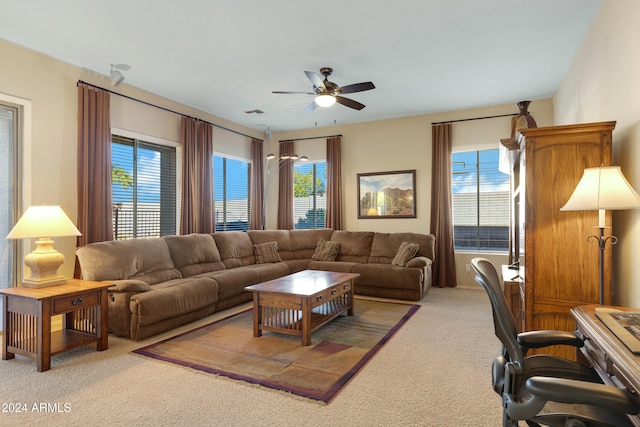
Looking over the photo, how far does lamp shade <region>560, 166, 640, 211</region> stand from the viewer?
1.94 meters

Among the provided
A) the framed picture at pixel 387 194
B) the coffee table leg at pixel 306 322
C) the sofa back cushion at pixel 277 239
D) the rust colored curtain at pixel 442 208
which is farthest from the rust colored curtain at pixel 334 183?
the coffee table leg at pixel 306 322

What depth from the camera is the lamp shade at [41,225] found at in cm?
296

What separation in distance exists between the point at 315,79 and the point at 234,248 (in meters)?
3.05

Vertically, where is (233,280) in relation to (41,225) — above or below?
below

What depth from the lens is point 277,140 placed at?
7.62 metres

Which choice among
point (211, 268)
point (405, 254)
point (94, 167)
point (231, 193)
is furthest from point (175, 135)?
point (405, 254)

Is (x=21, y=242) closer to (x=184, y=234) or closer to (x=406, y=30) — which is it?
(x=184, y=234)

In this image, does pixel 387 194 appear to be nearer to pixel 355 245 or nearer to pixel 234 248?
pixel 355 245

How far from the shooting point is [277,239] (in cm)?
646

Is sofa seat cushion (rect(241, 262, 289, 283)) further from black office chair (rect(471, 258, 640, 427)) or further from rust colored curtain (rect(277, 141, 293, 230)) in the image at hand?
black office chair (rect(471, 258, 640, 427))

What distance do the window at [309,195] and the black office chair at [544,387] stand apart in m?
5.59

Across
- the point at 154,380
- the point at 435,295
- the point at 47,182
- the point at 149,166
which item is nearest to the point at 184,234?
the point at 149,166

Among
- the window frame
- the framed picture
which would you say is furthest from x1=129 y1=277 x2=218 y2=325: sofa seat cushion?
the framed picture

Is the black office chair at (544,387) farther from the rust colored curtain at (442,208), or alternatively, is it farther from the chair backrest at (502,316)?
the rust colored curtain at (442,208)
